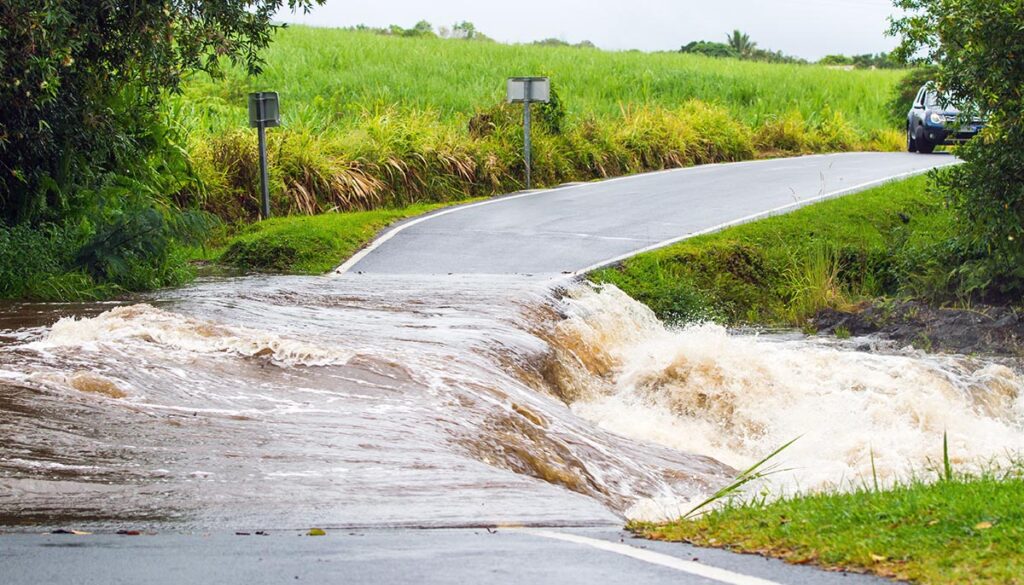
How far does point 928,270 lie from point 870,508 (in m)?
12.1

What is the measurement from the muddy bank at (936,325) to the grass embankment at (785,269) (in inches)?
21.8

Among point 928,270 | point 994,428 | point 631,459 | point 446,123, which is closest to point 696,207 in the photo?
point 928,270

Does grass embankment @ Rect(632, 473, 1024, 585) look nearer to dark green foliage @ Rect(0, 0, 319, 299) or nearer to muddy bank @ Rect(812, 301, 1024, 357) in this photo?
muddy bank @ Rect(812, 301, 1024, 357)

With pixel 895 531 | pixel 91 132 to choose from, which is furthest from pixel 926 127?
pixel 895 531

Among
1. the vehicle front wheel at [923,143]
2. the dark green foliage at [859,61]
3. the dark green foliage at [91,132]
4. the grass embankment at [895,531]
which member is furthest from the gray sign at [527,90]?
the dark green foliage at [859,61]

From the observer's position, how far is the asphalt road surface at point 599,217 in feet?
57.8

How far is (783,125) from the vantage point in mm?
34219

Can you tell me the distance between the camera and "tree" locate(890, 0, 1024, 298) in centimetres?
1594

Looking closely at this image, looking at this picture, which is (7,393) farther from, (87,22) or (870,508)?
(87,22)

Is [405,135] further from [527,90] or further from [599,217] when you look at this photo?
[599,217]

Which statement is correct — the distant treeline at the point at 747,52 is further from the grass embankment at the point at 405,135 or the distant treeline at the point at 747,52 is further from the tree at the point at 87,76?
the tree at the point at 87,76

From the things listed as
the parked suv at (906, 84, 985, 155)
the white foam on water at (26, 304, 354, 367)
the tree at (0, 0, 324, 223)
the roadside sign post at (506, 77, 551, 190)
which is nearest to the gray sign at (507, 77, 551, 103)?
the roadside sign post at (506, 77, 551, 190)

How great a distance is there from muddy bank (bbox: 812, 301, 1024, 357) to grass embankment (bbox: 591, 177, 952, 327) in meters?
0.55

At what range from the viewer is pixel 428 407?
959 centimetres
